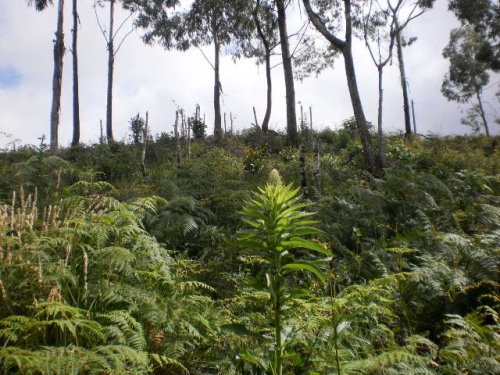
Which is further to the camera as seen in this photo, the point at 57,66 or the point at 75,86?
the point at 75,86

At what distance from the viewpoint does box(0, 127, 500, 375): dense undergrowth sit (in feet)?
7.13

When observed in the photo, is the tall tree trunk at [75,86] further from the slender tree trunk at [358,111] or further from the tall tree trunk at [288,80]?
the slender tree trunk at [358,111]

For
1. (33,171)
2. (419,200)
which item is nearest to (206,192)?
(33,171)

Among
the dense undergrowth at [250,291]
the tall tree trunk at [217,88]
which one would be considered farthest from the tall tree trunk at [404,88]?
the dense undergrowth at [250,291]

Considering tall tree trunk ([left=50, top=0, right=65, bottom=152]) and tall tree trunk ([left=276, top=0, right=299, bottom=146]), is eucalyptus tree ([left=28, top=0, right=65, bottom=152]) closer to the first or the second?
tall tree trunk ([left=50, top=0, right=65, bottom=152])

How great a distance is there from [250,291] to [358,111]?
9.07 m

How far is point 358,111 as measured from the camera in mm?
11906

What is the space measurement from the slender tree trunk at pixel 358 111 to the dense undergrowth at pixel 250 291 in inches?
179

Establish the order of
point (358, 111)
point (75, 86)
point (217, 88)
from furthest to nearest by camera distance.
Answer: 1. point (217, 88)
2. point (75, 86)
3. point (358, 111)

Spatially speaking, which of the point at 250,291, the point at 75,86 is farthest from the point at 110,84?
the point at 250,291

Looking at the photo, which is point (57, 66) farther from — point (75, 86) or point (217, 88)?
point (217, 88)

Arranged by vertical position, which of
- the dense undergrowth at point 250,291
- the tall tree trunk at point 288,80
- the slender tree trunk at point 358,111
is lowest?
the dense undergrowth at point 250,291

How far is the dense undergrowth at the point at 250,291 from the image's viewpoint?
7.13 ft

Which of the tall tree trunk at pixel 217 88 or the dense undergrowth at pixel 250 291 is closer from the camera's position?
the dense undergrowth at pixel 250 291
